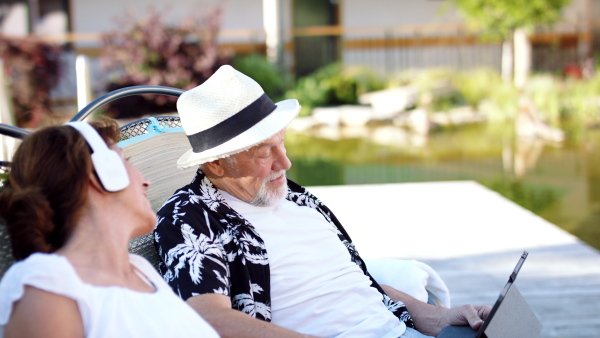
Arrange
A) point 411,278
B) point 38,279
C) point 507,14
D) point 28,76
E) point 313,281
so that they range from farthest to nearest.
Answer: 1. point 507,14
2. point 28,76
3. point 411,278
4. point 313,281
5. point 38,279

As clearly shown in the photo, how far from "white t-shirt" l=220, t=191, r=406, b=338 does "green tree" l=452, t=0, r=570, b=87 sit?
1173 cm

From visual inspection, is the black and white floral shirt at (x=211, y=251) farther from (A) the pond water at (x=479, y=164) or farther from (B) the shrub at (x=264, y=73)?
(B) the shrub at (x=264, y=73)

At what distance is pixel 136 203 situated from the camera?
56.2 inches

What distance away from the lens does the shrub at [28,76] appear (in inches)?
480

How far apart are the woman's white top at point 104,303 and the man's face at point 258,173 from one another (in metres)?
0.70

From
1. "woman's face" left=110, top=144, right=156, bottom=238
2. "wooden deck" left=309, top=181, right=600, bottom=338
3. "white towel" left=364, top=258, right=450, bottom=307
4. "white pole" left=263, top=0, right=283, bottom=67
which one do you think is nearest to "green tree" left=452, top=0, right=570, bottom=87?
"white pole" left=263, top=0, right=283, bottom=67

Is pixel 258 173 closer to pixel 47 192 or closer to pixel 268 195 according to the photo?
pixel 268 195

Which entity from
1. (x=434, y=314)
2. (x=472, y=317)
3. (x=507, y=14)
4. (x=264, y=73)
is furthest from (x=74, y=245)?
(x=507, y=14)

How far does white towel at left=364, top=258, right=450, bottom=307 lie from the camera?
2.37 metres

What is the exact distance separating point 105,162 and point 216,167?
0.77 metres

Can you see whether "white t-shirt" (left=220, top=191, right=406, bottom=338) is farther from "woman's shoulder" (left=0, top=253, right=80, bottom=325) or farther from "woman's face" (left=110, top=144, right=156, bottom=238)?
"woman's shoulder" (left=0, top=253, right=80, bottom=325)

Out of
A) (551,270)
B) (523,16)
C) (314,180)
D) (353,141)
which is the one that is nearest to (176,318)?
(551,270)

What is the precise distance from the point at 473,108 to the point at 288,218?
11.9 m

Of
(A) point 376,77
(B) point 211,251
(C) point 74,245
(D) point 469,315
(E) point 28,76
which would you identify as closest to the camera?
(C) point 74,245
